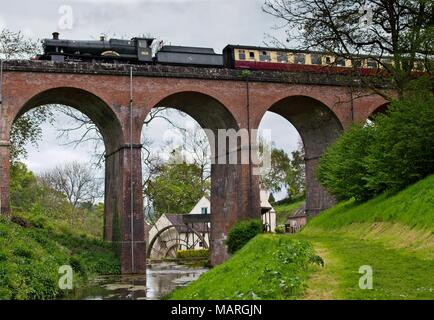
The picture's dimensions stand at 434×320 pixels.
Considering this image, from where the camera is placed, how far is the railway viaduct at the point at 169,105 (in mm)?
25656

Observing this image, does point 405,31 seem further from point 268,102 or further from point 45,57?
point 45,57

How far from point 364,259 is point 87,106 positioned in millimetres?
19455

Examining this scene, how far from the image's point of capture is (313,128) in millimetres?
32344

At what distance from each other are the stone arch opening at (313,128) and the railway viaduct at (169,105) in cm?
5

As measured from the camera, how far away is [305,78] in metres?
30.0

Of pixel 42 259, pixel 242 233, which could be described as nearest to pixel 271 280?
pixel 42 259

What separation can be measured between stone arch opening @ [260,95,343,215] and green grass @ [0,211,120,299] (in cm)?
1086

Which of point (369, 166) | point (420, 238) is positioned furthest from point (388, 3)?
point (420, 238)

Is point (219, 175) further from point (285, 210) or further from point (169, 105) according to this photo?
point (285, 210)

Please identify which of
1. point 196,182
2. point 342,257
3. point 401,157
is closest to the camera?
point 342,257

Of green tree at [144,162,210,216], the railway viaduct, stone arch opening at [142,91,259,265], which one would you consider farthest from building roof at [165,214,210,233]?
the railway viaduct

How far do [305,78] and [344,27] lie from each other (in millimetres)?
9232

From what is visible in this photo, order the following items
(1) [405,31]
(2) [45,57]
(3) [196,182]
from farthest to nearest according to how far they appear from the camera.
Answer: (3) [196,182]
(2) [45,57]
(1) [405,31]

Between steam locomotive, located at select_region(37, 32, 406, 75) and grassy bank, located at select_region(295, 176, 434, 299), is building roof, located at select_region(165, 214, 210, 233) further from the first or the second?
grassy bank, located at select_region(295, 176, 434, 299)
